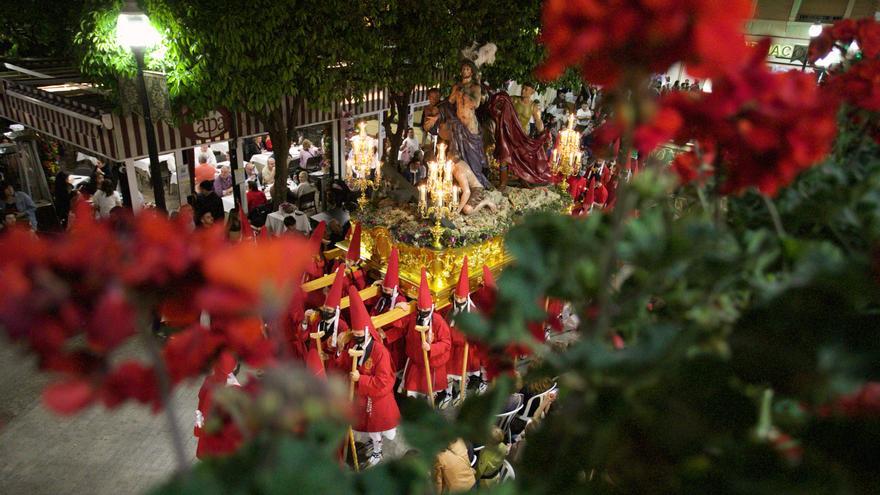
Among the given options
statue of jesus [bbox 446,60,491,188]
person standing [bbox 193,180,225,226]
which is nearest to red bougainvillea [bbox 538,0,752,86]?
statue of jesus [bbox 446,60,491,188]

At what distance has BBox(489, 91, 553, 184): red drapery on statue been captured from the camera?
7418 millimetres

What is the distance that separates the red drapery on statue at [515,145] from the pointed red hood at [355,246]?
100 inches

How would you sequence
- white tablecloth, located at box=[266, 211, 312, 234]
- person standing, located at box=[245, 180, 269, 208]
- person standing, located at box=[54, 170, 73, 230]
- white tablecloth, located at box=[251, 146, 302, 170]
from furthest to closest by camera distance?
white tablecloth, located at box=[251, 146, 302, 170] < person standing, located at box=[245, 180, 269, 208] < person standing, located at box=[54, 170, 73, 230] < white tablecloth, located at box=[266, 211, 312, 234]

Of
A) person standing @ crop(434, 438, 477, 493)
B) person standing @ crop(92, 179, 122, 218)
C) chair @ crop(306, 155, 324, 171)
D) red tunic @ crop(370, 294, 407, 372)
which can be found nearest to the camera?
person standing @ crop(434, 438, 477, 493)

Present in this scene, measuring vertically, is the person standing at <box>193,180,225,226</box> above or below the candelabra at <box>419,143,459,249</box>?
below

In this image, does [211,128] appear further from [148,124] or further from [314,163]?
[314,163]

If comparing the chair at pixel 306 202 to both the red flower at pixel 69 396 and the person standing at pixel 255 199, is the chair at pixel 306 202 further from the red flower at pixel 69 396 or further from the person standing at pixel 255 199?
the red flower at pixel 69 396

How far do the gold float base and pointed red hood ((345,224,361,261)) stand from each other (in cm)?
32

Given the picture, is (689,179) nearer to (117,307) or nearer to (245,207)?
(117,307)

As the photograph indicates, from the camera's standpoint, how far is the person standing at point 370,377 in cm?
461

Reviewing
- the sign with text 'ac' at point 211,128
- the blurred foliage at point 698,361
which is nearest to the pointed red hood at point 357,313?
the blurred foliage at point 698,361

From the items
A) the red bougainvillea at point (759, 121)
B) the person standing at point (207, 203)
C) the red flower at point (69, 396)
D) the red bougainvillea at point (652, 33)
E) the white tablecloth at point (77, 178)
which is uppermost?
the red bougainvillea at point (652, 33)

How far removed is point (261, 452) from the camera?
0.75m

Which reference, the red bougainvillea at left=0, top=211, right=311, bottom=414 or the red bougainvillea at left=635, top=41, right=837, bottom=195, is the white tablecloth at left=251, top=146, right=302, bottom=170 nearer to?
the red bougainvillea at left=0, top=211, right=311, bottom=414
